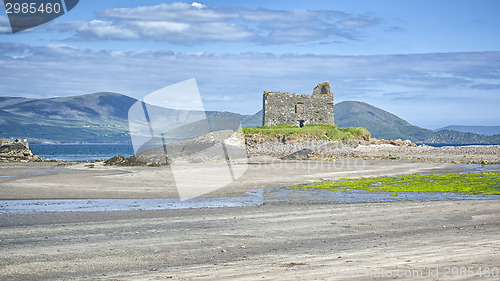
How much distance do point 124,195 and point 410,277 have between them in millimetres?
17651

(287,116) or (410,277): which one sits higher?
(287,116)

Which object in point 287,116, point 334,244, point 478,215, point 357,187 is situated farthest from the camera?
point 287,116

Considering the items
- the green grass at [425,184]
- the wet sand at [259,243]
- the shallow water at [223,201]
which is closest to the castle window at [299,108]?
the green grass at [425,184]

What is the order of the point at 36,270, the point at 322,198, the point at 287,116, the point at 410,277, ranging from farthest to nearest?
the point at 287,116 < the point at 322,198 < the point at 36,270 < the point at 410,277

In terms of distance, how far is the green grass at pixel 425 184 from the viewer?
2481 cm

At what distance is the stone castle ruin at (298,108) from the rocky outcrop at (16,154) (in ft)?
82.0

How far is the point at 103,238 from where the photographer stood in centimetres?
1345

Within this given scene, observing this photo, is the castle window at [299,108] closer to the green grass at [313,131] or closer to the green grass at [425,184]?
the green grass at [313,131]

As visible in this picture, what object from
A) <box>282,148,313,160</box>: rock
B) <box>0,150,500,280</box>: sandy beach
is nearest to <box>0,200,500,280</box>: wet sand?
<box>0,150,500,280</box>: sandy beach

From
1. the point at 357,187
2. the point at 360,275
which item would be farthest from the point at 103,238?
the point at 357,187

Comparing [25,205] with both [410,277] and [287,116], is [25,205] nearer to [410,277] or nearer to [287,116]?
[410,277]

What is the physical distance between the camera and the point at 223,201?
71.6 ft

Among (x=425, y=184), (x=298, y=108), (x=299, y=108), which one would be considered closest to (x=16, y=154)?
(x=298, y=108)

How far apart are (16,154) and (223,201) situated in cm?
3887
